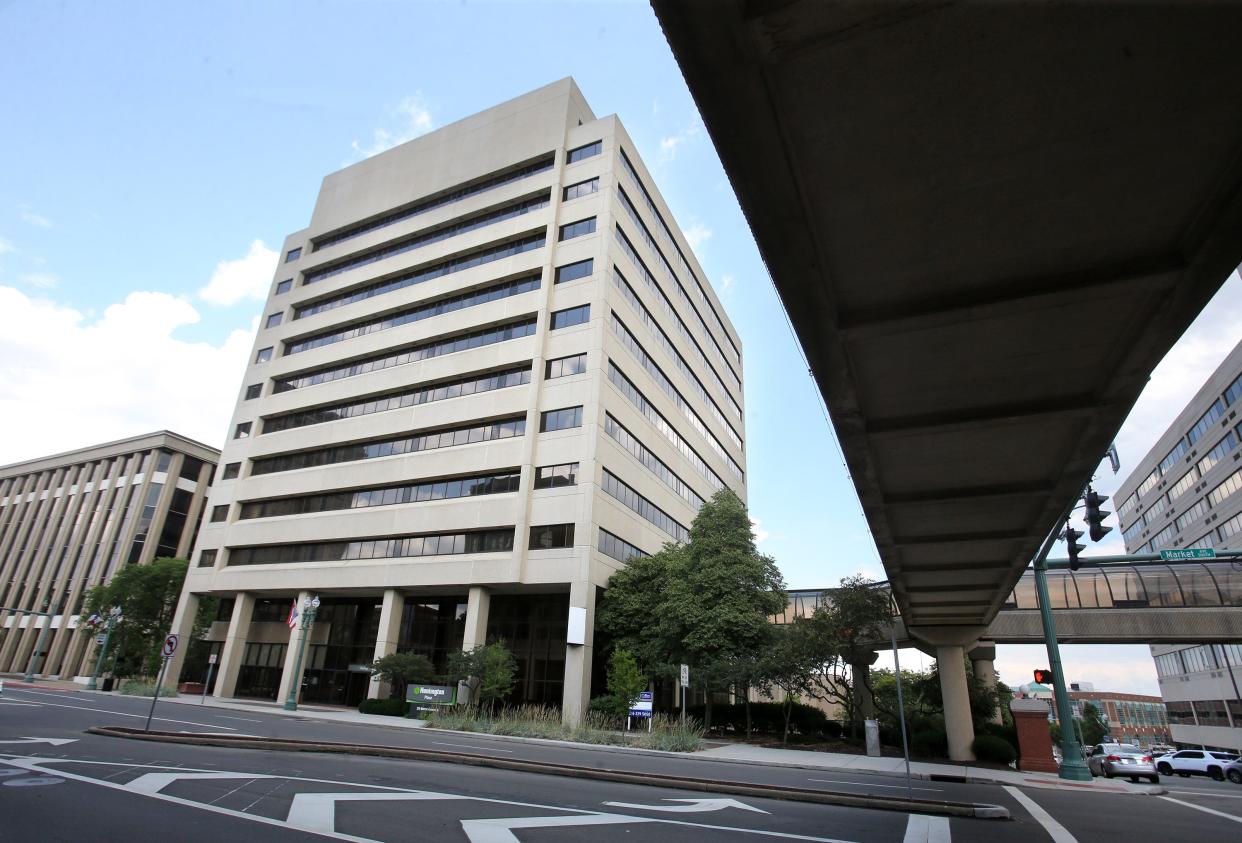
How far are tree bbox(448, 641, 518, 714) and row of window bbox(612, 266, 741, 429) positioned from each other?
2125 centimetres

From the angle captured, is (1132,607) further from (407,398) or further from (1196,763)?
(407,398)

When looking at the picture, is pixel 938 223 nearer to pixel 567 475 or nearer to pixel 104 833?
pixel 104 833

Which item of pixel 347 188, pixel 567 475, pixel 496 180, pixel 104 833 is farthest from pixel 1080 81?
pixel 347 188

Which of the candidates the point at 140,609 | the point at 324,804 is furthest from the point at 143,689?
the point at 324,804

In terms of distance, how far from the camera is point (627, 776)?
11938 mm

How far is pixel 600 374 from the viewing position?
112 feet

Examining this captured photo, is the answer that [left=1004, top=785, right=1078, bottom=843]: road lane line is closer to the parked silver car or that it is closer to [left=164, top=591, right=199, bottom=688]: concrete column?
the parked silver car

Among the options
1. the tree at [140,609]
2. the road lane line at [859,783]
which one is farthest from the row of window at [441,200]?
the road lane line at [859,783]

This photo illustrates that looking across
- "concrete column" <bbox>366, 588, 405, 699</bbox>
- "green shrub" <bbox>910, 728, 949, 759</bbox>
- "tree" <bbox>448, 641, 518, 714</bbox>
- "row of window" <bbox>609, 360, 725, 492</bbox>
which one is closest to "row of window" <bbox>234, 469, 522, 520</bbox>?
"concrete column" <bbox>366, 588, 405, 699</bbox>

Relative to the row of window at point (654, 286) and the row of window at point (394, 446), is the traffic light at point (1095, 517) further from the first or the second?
the row of window at point (654, 286)

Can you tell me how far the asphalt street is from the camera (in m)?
6.84

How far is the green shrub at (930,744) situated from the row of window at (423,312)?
29499 mm

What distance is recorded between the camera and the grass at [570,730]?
2214cm

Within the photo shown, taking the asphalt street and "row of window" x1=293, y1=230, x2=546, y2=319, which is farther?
"row of window" x1=293, y1=230, x2=546, y2=319
